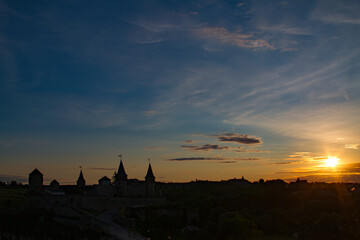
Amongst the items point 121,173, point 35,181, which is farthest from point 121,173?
point 35,181

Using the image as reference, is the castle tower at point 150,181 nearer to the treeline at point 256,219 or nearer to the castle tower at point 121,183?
the treeline at point 256,219

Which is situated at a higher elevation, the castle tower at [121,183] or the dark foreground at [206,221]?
the castle tower at [121,183]

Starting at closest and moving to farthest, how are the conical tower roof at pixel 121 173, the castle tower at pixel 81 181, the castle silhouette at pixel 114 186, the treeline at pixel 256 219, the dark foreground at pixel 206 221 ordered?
the dark foreground at pixel 206 221
the treeline at pixel 256 219
the castle silhouette at pixel 114 186
the conical tower roof at pixel 121 173
the castle tower at pixel 81 181

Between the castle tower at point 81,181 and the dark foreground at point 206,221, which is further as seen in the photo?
the castle tower at point 81,181

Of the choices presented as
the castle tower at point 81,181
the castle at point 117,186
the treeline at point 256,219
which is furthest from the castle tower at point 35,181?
the castle tower at point 81,181

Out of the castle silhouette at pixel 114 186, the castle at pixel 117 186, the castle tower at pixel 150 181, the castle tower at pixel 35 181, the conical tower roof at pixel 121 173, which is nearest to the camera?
the castle tower at pixel 35 181

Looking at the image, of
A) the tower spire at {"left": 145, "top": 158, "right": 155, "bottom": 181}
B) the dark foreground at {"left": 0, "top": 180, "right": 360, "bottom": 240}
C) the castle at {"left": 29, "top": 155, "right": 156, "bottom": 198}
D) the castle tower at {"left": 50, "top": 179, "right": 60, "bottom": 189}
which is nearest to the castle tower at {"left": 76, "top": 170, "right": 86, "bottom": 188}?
the castle at {"left": 29, "top": 155, "right": 156, "bottom": 198}

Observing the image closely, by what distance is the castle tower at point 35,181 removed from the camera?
200 feet

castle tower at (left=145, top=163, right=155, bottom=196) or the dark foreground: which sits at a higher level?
castle tower at (left=145, top=163, right=155, bottom=196)

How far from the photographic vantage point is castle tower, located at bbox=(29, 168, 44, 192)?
200 feet

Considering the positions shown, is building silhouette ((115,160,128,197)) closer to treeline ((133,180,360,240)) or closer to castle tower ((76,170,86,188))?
treeline ((133,180,360,240))

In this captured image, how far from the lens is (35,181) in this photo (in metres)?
61.2

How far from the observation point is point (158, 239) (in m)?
51.2

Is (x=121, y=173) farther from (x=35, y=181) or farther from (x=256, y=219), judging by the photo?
(x=256, y=219)
